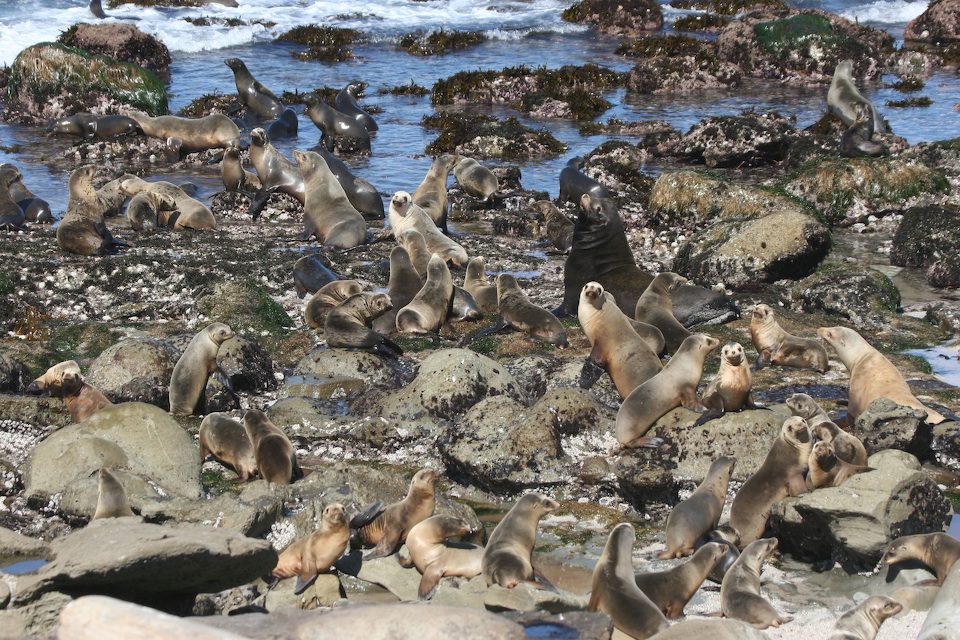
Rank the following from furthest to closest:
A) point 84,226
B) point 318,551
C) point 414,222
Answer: point 414,222, point 84,226, point 318,551

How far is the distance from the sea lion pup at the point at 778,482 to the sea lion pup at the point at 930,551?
2.54 feet

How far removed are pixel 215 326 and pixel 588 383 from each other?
286cm

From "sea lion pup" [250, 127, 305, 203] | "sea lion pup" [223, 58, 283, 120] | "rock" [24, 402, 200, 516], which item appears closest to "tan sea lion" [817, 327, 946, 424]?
"rock" [24, 402, 200, 516]

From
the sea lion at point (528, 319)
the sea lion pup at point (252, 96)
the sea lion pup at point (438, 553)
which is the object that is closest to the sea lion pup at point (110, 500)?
the sea lion pup at point (438, 553)

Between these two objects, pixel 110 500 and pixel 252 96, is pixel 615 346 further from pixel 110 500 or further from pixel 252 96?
pixel 252 96

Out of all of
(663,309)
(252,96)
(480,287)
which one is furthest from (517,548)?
(252,96)

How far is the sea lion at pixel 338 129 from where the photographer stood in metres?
18.4

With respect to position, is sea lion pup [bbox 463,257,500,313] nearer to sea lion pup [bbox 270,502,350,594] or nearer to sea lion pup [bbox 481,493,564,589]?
sea lion pup [bbox 481,493,564,589]

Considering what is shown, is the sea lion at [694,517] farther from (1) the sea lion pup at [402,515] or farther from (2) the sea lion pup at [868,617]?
(1) the sea lion pup at [402,515]

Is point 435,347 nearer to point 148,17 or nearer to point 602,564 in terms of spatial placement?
point 602,564

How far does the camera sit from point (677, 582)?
17.2ft

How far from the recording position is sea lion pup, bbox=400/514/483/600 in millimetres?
5492

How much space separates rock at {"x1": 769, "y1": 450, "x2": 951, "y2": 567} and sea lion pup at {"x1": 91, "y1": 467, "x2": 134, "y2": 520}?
3.59 metres

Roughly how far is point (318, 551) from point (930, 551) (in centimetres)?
308
